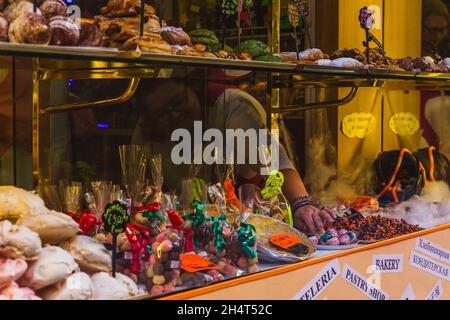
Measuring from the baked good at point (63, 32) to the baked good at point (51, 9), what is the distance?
72 mm

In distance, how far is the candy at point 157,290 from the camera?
1.89 meters

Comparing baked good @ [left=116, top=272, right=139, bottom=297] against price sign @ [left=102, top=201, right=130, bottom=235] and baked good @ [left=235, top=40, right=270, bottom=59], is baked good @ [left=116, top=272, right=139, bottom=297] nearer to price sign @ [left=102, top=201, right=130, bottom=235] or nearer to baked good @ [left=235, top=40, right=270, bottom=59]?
price sign @ [left=102, top=201, right=130, bottom=235]

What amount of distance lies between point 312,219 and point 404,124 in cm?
161

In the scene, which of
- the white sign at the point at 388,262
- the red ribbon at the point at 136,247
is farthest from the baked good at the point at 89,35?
the white sign at the point at 388,262

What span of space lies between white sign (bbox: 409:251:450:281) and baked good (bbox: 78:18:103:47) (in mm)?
1397

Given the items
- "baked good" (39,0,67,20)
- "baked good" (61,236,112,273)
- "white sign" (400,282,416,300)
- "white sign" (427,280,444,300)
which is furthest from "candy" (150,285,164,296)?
"white sign" (427,280,444,300)

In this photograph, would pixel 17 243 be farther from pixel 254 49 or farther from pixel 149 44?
pixel 254 49

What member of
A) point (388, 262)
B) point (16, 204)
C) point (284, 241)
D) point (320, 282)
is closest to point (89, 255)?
point (16, 204)

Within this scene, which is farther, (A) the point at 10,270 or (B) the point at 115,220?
(B) the point at 115,220

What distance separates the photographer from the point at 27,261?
1727 mm

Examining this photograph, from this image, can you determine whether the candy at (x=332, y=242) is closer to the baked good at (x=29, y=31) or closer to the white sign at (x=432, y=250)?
the white sign at (x=432, y=250)

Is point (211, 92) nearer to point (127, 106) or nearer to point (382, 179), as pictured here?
point (127, 106)

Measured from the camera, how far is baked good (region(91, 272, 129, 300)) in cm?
180

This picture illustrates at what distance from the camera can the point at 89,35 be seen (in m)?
1.93
